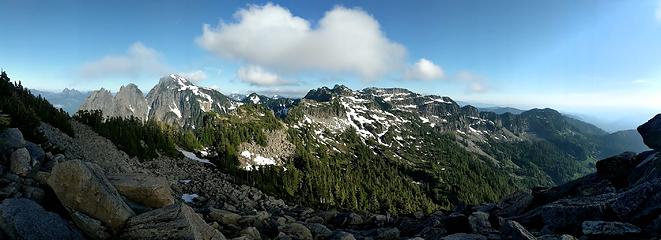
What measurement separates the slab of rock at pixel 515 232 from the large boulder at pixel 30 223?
15296 millimetres

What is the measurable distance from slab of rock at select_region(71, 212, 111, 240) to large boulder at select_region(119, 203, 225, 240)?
1.70ft

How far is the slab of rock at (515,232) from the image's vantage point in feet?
47.6

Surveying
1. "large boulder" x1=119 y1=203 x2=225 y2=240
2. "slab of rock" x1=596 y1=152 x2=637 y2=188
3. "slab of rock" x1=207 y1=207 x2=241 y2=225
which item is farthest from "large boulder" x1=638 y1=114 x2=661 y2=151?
"large boulder" x1=119 y1=203 x2=225 y2=240

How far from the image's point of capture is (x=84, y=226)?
12.2m

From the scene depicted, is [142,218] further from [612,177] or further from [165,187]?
[612,177]

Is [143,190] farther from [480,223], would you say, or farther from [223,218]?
[480,223]

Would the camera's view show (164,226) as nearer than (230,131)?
Yes

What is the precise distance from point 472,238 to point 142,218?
14.4 metres

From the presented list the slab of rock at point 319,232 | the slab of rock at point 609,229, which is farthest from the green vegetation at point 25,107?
the slab of rock at point 609,229

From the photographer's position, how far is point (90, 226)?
39.9 ft

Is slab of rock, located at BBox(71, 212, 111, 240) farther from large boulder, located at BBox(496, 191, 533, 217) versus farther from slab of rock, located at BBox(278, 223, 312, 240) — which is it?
large boulder, located at BBox(496, 191, 533, 217)

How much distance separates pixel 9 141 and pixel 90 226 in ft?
39.0

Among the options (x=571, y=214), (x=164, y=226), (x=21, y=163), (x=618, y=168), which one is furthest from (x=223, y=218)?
(x=618, y=168)

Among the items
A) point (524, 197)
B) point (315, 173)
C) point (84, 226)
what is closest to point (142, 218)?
point (84, 226)
